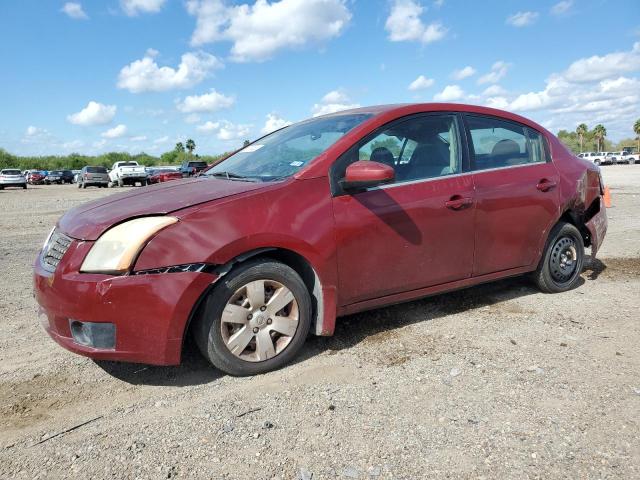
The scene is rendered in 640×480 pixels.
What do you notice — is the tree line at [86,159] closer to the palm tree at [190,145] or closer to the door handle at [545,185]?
the palm tree at [190,145]

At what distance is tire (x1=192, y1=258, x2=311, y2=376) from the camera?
9.56ft

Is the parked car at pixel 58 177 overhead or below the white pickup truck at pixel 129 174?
overhead

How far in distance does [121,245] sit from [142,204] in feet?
1.25

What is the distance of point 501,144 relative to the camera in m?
4.25

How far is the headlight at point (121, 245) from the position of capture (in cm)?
273

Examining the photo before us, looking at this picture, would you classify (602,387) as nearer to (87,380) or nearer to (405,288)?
(405,288)

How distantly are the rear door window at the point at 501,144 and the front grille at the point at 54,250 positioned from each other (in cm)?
294

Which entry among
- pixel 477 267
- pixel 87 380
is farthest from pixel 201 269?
pixel 477 267

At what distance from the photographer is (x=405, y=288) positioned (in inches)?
143

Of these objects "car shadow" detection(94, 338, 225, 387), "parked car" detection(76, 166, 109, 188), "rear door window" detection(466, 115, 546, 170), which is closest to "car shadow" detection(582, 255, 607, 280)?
"rear door window" detection(466, 115, 546, 170)

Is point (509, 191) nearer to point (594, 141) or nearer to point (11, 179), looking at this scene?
point (11, 179)

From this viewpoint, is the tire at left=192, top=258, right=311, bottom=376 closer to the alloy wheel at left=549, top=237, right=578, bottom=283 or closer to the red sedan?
the red sedan

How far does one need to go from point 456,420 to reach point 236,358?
1283 millimetres

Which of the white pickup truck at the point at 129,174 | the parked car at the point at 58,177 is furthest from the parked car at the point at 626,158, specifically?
the parked car at the point at 58,177
